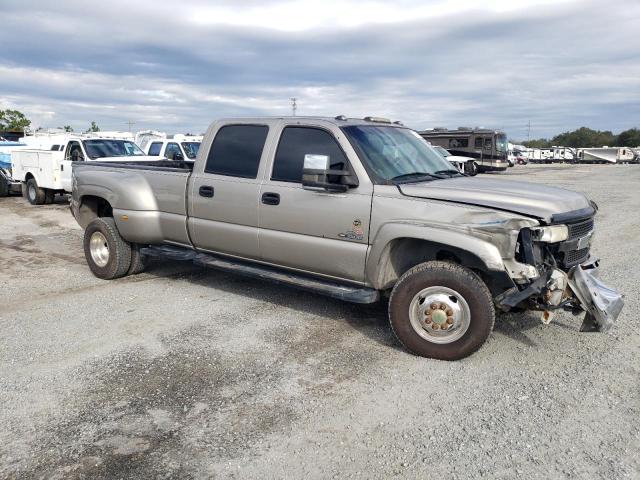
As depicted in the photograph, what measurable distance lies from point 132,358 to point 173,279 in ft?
8.72

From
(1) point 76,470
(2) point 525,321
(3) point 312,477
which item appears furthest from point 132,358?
(2) point 525,321

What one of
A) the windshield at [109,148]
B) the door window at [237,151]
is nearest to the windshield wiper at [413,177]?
the door window at [237,151]

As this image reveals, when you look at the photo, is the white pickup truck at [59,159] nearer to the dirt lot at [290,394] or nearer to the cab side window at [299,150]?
the dirt lot at [290,394]

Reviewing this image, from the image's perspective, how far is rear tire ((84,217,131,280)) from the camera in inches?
267

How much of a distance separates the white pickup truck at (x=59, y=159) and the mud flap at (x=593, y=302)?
37.7 ft

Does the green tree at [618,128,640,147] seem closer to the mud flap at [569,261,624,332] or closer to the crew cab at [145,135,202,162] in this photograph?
the crew cab at [145,135,202,162]

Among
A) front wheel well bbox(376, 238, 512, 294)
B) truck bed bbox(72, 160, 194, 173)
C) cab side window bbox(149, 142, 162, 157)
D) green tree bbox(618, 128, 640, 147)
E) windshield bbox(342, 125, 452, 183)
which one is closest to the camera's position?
front wheel well bbox(376, 238, 512, 294)

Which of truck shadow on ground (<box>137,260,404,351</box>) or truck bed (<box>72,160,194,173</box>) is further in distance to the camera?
truck bed (<box>72,160,194,173</box>)

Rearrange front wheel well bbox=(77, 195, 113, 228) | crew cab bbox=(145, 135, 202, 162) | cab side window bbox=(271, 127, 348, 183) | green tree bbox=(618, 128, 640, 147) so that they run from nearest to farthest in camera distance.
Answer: cab side window bbox=(271, 127, 348, 183) → front wheel well bbox=(77, 195, 113, 228) → crew cab bbox=(145, 135, 202, 162) → green tree bbox=(618, 128, 640, 147)

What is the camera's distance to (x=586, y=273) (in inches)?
177

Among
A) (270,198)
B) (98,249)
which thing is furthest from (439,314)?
(98,249)

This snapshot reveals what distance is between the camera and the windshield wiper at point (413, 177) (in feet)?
15.9

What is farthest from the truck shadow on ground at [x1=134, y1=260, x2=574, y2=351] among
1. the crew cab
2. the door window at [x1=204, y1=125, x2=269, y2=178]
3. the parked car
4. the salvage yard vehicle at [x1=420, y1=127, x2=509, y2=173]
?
the salvage yard vehicle at [x1=420, y1=127, x2=509, y2=173]

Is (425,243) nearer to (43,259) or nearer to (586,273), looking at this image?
(586,273)
